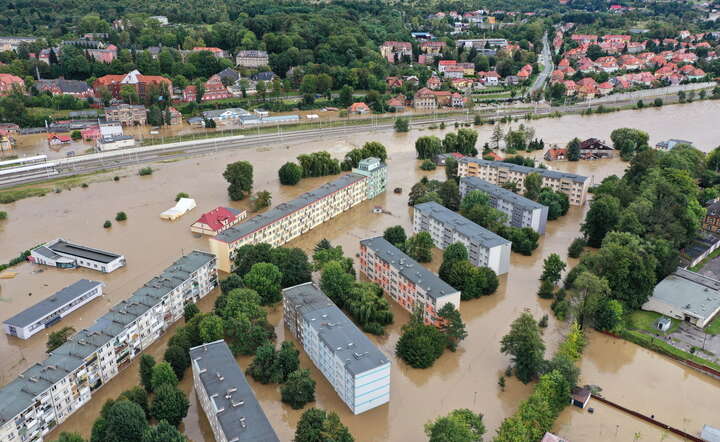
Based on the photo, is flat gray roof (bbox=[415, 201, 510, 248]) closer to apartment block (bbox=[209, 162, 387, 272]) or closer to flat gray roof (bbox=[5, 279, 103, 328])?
apartment block (bbox=[209, 162, 387, 272])

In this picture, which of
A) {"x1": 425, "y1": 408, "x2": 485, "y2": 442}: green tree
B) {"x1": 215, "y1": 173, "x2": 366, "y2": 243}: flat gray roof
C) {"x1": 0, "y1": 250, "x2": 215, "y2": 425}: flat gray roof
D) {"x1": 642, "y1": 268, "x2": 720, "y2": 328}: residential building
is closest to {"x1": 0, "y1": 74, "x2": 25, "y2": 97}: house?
{"x1": 215, "y1": 173, "x2": 366, "y2": 243}: flat gray roof

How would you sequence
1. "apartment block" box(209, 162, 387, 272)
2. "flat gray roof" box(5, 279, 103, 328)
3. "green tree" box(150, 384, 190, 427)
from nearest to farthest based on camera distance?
"green tree" box(150, 384, 190, 427) < "flat gray roof" box(5, 279, 103, 328) < "apartment block" box(209, 162, 387, 272)

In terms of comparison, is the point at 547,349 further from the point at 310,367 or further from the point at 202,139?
the point at 202,139

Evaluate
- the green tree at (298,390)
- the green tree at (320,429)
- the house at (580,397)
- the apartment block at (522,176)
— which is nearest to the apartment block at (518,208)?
the apartment block at (522,176)

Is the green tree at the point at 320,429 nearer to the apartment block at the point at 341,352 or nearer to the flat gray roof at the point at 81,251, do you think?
the apartment block at the point at 341,352

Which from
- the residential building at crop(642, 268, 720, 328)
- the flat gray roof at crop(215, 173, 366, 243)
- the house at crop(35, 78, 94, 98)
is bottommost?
the residential building at crop(642, 268, 720, 328)

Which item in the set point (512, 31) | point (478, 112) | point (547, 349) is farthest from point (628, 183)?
point (512, 31)

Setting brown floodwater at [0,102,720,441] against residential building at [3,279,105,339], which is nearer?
brown floodwater at [0,102,720,441]
